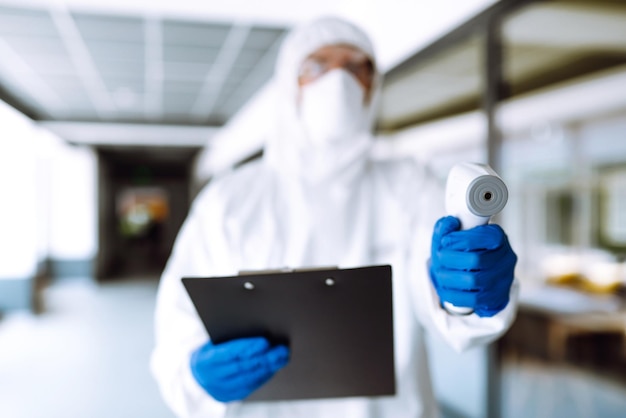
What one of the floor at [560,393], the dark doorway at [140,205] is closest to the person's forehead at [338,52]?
the floor at [560,393]

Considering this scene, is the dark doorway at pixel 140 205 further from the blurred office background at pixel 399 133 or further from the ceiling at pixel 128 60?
the ceiling at pixel 128 60

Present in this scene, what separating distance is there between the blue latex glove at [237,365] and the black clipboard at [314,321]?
1.2 inches

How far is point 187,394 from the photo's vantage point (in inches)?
46.8

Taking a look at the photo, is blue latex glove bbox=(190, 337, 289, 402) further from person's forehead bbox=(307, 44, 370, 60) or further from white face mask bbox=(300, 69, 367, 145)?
person's forehead bbox=(307, 44, 370, 60)

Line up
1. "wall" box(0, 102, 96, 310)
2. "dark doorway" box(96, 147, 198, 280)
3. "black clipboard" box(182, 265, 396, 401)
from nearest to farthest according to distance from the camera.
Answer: "black clipboard" box(182, 265, 396, 401), "wall" box(0, 102, 96, 310), "dark doorway" box(96, 147, 198, 280)

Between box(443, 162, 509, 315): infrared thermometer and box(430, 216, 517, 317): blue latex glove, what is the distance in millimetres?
19

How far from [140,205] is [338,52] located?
17.6 metres

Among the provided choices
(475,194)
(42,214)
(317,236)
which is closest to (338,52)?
(317,236)

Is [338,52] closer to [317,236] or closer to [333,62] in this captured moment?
[333,62]

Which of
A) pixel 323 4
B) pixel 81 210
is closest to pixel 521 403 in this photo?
pixel 323 4

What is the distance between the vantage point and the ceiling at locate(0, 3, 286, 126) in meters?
4.39

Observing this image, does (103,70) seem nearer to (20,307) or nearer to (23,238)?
(23,238)

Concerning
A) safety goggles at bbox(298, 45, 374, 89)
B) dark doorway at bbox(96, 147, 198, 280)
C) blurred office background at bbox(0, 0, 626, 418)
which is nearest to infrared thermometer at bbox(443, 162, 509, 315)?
safety goggles at bbox(298, 45, 374, 89)

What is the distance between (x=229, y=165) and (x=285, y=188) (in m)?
8.06
